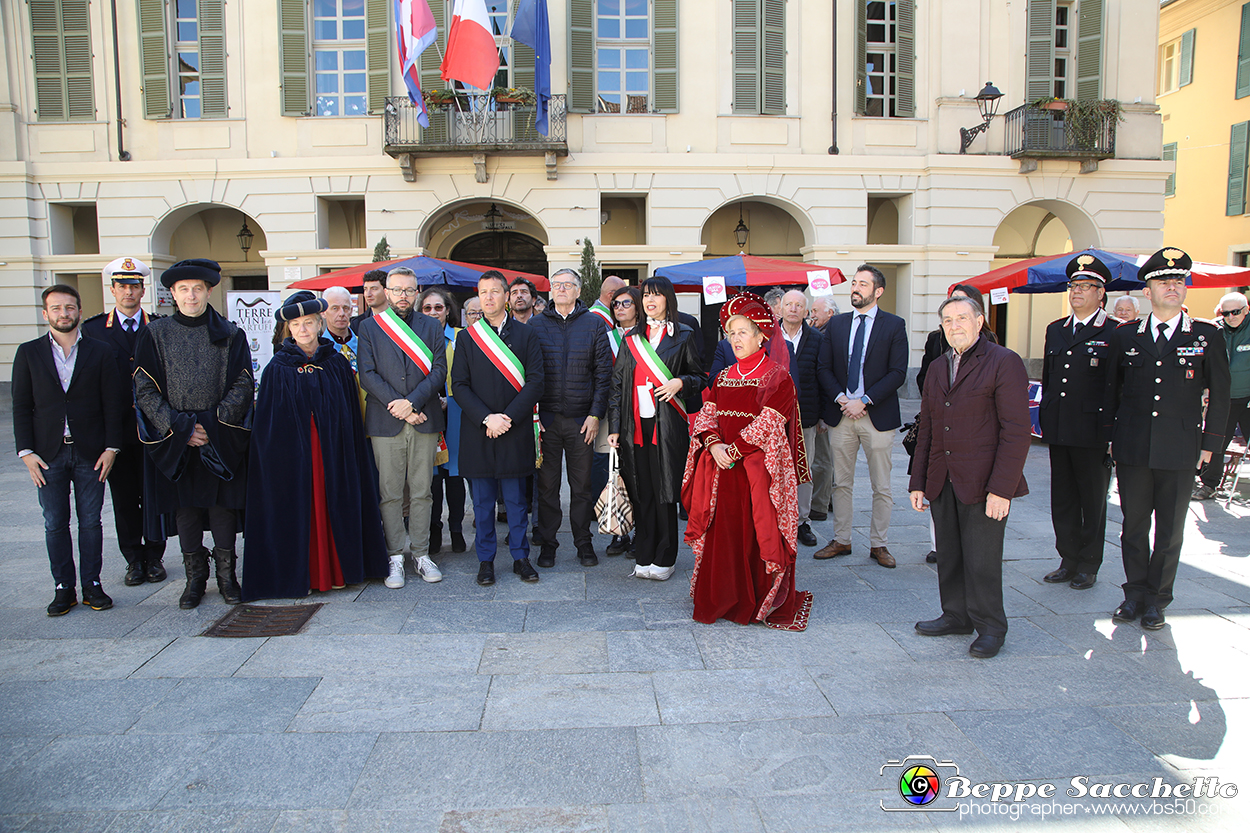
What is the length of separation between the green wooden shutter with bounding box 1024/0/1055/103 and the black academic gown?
15768 mm

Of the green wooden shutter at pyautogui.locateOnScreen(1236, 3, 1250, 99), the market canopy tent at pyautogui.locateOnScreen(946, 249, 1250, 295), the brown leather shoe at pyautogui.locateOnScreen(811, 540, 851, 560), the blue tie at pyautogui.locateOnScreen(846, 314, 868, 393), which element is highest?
the green wooden shutter at pyautogui.locateOnScreen(1236, 3, 1250, 99)

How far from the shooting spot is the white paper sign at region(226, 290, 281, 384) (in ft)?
35.2

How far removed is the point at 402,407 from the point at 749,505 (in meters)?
2.26

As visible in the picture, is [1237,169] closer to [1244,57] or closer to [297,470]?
[1244,57]

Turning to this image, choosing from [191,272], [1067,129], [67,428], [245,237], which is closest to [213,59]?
[245,237]

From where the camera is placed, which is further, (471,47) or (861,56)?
(861,56)

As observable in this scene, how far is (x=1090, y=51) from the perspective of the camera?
15469mm

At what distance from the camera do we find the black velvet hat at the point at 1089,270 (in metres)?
4.77

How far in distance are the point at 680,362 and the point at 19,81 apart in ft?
53.6

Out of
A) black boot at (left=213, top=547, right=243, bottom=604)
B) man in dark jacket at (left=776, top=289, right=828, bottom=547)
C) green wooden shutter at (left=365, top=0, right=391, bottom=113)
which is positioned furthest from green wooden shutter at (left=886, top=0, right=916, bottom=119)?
black boot at (left=213, top=547, right=243, bottom=604)

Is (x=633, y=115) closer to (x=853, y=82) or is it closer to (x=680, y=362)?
(x=853, y=82)

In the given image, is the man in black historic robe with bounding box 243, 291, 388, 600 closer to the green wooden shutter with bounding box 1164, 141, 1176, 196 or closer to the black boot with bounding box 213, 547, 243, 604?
the black boot with bounding box 213, 547, 243, 604

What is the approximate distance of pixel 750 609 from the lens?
4223 millimetres

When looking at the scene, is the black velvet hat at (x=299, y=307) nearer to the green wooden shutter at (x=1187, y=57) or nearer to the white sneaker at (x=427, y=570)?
the white sneaker at (x=427, y=570)
